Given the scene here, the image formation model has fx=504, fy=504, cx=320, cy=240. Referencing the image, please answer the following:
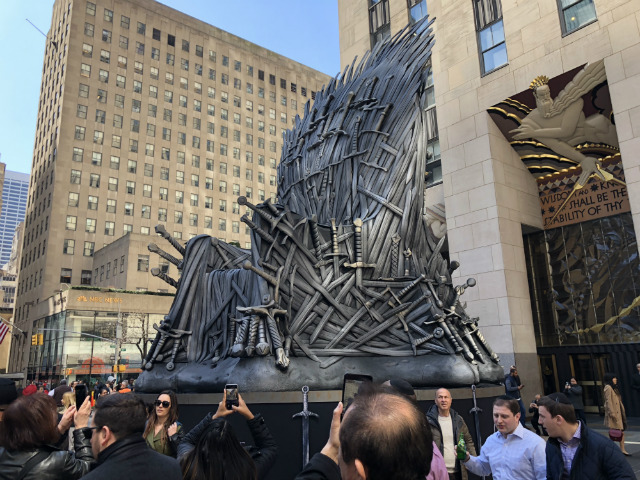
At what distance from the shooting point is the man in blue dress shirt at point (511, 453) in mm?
4191

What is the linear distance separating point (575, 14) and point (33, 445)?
23.1m

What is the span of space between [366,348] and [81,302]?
4478cm

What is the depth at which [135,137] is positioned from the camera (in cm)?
6538

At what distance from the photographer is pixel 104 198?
62625 millimetres

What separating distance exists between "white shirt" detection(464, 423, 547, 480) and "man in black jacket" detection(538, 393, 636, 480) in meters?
0.29

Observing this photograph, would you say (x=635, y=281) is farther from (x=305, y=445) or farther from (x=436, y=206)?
(x=305, y=445)

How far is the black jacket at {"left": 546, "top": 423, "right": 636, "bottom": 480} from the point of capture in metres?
3.40

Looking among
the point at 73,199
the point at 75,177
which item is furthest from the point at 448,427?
the point at 75,177

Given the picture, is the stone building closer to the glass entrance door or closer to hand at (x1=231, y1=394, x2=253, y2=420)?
the glass entrance door

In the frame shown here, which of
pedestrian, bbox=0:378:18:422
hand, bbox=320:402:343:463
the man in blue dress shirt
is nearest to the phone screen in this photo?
pedestrian, bbox=0:378:18:422

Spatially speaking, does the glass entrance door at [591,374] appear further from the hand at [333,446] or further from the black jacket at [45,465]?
the black jacket at [45,465]

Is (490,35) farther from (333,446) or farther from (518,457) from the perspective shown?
(333,446)

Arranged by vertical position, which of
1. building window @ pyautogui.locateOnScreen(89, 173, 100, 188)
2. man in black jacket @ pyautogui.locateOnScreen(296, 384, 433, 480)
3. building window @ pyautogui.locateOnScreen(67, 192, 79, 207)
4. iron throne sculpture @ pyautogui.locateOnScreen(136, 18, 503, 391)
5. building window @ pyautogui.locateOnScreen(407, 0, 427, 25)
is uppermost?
building window @ pyautogui.locateOnScreen(89, 173, 100, 188)

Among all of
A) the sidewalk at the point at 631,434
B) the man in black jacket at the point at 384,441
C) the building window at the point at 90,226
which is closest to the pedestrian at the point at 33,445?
the man in black jacket at the point at 384,441
